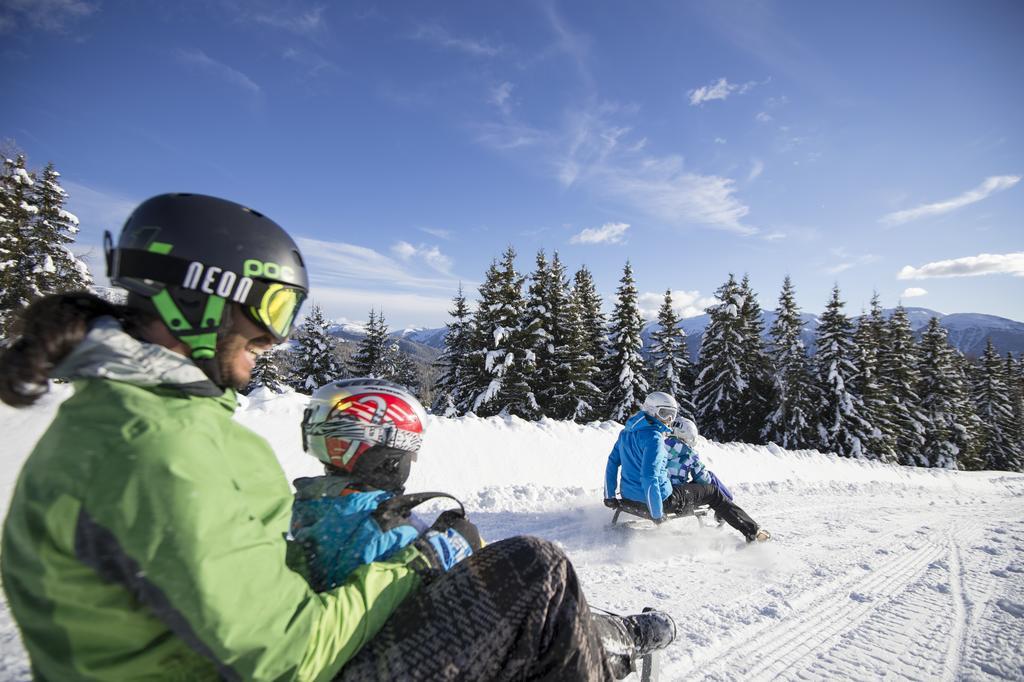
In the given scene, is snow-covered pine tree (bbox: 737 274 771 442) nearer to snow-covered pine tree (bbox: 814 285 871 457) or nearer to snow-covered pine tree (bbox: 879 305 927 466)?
snow-covered pine tree (bbox: 814 285 871 457)

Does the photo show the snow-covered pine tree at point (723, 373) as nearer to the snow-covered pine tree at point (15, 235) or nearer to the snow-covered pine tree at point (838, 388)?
the snow-covered pine tree at point (838, 388)

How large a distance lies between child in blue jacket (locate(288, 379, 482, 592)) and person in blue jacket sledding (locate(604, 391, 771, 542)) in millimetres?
3937

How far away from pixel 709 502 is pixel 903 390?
33596mm

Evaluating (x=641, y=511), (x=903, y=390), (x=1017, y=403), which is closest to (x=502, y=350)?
(x=641, y=511)

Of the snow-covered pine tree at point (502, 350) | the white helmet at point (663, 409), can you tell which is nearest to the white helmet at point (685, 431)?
the white helmet at point (663, 409)

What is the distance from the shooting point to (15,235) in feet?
59.9

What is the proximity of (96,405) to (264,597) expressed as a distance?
648 millimetres

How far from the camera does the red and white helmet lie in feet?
8.70

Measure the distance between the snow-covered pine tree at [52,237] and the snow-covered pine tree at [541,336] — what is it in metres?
19.3

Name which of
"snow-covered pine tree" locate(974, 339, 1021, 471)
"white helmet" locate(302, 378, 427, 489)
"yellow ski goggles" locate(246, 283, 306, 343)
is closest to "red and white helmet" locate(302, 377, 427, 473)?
"white helmet" locate(302, 378, 427, 489)

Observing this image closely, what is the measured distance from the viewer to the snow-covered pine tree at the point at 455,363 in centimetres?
2480

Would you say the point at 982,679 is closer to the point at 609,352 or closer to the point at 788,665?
the point at 788,665

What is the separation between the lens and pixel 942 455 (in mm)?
29703

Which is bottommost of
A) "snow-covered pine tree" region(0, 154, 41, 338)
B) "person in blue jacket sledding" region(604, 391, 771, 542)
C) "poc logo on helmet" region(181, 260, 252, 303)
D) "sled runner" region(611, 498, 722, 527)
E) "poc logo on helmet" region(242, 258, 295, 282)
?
"sled runner" region(611, 498, 722, 527)
